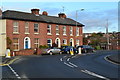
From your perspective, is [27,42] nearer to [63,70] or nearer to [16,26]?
[16,26]

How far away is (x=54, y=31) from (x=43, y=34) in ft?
11.8

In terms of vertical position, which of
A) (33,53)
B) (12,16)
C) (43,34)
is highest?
(12,16)

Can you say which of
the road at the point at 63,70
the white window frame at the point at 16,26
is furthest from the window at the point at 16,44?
the road at the point at 63,70

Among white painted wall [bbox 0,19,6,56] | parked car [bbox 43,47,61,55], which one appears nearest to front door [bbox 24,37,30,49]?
white painted wall [bbox 0,19,6,56]

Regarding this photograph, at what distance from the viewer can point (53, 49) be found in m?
35.2

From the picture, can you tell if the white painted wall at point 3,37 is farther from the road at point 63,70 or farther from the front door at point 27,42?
the road at point 63,70

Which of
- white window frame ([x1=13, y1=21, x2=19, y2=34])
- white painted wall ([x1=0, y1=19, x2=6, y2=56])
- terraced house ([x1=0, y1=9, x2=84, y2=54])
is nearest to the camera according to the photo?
white painted wall ([x1=0, y1=19, x2=6, y2=56])

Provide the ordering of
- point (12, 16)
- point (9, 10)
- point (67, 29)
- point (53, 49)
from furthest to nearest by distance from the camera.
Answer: point (67, 29) < point (9, 10) < point (12, 16) < point (53, 49)

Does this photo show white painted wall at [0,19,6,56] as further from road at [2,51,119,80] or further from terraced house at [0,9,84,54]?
road at [2,51,119,80]

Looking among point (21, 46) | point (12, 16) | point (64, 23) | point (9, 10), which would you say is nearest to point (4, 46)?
point (21, 46)

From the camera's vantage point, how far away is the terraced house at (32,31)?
1453 inches

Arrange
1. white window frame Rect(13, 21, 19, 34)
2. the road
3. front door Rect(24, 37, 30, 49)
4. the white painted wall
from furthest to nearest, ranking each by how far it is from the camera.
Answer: front door Rect(24, 37, 30, 49)
white window frame Rect(13, 21, 19, 34)
the white painted wall
the road

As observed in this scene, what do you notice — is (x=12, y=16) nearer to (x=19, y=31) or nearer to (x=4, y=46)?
(x=19, y=31)

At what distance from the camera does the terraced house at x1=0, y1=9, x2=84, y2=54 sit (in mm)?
36906
